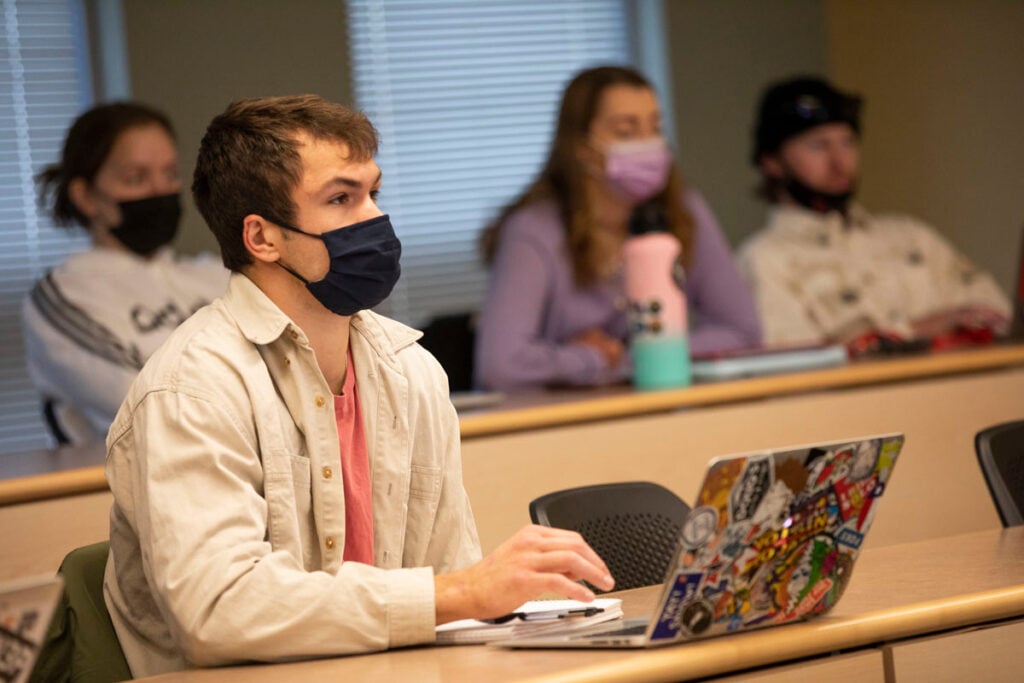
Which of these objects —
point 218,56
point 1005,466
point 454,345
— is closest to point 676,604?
point 1005,466

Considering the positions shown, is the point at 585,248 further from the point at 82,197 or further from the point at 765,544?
the point at 765,544

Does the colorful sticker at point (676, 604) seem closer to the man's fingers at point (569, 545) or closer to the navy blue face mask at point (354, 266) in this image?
the man's fingers at point (569, 545)

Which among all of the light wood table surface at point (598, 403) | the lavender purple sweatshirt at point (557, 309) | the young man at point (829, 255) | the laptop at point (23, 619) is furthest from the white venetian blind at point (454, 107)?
the laptop at point (23, 619)

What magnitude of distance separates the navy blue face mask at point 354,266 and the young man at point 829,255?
262 centimetres

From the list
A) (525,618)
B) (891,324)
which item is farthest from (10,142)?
(525,618)

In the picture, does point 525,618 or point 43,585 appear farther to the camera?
point 525,618

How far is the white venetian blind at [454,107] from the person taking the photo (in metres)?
5.07

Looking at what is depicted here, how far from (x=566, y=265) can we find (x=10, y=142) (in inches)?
76.6

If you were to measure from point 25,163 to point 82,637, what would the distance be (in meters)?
3.11

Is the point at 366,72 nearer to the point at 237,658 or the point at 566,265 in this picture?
the point at 566,265

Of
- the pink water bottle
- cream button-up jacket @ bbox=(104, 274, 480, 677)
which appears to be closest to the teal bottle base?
the pink water bottle

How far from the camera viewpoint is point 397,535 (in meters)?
1.89

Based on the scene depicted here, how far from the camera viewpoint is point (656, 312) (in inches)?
129

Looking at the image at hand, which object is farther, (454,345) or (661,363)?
(454,345)
